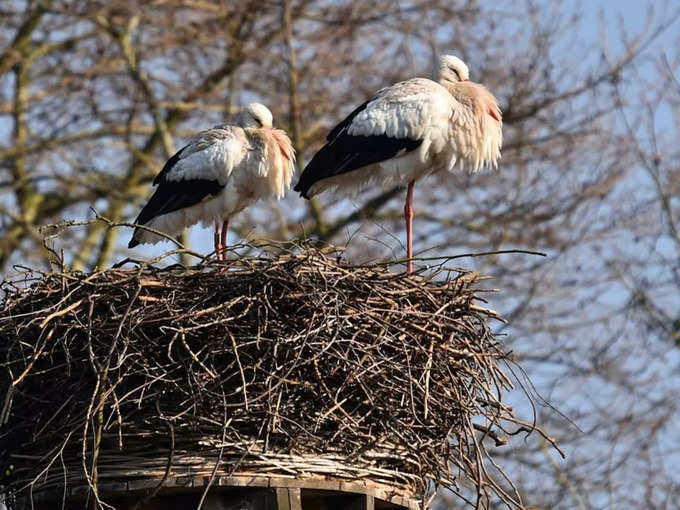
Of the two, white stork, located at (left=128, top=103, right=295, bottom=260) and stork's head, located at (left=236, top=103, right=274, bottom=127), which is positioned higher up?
stork's head, located at (left=236, top=103, right=274, bottom=127)

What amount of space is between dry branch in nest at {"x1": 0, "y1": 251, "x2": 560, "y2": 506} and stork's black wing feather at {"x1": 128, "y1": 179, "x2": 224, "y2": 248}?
2.71m

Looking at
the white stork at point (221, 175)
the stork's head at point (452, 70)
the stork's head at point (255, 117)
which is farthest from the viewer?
the stork's head at point (255, 117)

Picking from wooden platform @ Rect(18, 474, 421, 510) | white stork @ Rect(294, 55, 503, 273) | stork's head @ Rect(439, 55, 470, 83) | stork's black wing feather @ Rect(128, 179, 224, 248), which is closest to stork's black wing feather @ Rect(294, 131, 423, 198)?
white stork @ Rect(294, 55, 503, 273)

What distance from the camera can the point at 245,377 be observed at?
602 centimetres

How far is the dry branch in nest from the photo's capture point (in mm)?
5828

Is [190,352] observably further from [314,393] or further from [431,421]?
[431,421]

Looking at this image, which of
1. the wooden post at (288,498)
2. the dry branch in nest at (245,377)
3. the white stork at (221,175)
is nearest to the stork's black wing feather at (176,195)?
the white stork at (221,175)

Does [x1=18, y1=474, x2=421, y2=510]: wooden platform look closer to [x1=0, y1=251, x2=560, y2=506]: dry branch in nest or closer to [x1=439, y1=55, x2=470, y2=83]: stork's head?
[x1=0, y1=251, x2=560, y2=506]: dry branch in nest

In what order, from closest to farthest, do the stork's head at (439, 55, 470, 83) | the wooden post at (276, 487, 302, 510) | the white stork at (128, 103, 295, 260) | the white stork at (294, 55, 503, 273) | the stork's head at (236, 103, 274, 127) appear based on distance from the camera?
the wooden post at (276, 487, 302, 510), the white stork at (294, 55, 503, 273), the white stork at (128, 103, 295, 260), the stork's head at (439, 55, 470, 83), the stork's head at (236, 103, 274, 127)

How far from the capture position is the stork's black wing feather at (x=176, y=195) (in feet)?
30.4

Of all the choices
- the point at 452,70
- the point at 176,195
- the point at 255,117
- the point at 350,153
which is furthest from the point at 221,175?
the point at 452,70

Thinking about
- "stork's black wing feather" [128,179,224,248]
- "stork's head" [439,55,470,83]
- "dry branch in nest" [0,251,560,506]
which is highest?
"stork's head" [439,55,470,83]

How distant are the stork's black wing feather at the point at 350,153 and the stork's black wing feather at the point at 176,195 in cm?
61

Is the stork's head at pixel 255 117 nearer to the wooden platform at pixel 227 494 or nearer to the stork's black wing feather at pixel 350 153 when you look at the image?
the stork's black wing feather at pixel 350 153
